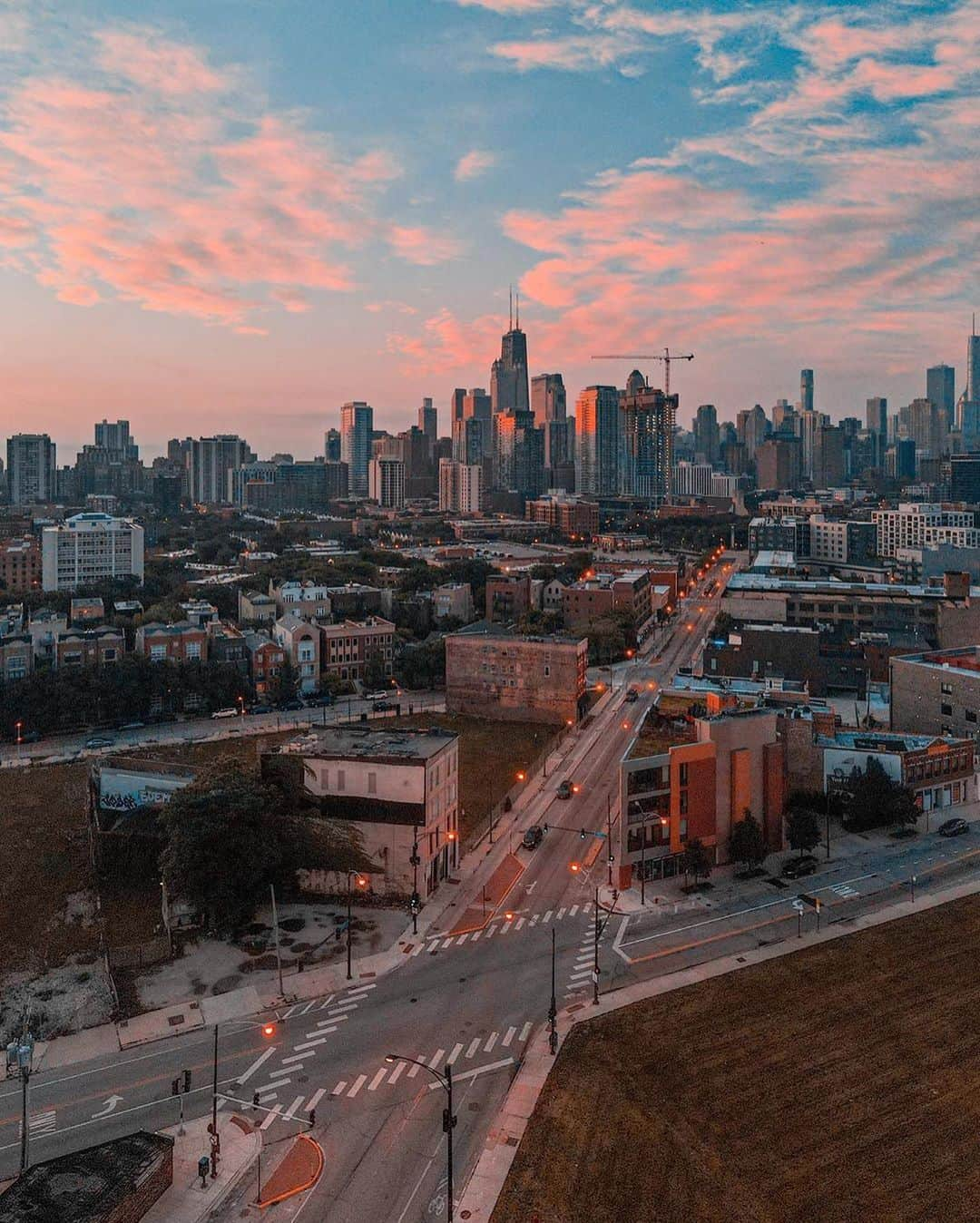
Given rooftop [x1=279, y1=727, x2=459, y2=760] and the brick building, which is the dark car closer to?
rooftop [x1=279, y1=727, x2=459, y2=760]

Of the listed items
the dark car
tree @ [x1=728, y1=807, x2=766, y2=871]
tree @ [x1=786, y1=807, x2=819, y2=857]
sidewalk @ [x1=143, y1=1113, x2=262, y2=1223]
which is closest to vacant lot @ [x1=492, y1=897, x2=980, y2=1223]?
sidewalk @ [x1=143, y1=1113, x2=262, y2=1223]

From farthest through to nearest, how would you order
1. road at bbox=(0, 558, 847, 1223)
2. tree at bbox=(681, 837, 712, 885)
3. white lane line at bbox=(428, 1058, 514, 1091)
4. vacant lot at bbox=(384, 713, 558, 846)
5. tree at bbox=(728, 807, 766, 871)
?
vacant lot at bbox=(384, 713, 558, 846) < tree at bbox=(728, 807, 766, 871) < tree at bbox=(681, 837, 712, 885) < white lane line at bbox=(428, 1058, 514, 1091) < road at bbox=(0, 558, 847, 1223)

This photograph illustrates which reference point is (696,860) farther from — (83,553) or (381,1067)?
(83,553)

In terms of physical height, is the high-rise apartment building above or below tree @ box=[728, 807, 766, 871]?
above

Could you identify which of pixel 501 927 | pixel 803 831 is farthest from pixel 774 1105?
pixel 803 831

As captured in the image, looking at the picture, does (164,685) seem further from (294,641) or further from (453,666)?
(453,666)

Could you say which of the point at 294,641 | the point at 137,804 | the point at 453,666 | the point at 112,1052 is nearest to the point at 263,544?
the point at 294,641
